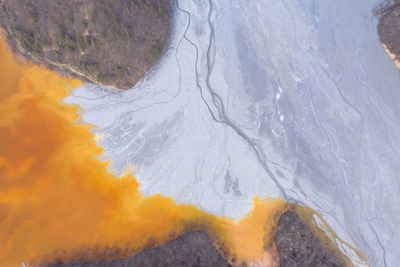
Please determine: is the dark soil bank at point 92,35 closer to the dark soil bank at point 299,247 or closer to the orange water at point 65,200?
the orange water at point 65,200

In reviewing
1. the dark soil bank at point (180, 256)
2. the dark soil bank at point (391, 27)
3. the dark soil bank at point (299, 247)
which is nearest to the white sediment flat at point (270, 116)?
the dark soil bank at point (391, 27)

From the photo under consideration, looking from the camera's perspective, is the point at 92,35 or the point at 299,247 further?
the point at 299,247

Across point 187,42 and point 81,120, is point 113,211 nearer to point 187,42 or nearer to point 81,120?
point 81,120

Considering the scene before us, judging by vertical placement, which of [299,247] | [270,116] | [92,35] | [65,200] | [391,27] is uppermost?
[391,27]

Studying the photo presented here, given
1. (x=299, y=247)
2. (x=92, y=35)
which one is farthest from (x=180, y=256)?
(x=92, y=35)

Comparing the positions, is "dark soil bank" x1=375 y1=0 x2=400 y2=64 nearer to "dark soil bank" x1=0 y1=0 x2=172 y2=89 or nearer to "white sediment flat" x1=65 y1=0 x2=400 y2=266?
"white sediment flat" x1=65 y1=0 x2=400 y2=266

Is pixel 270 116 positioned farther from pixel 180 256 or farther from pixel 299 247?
pixel 180 256
